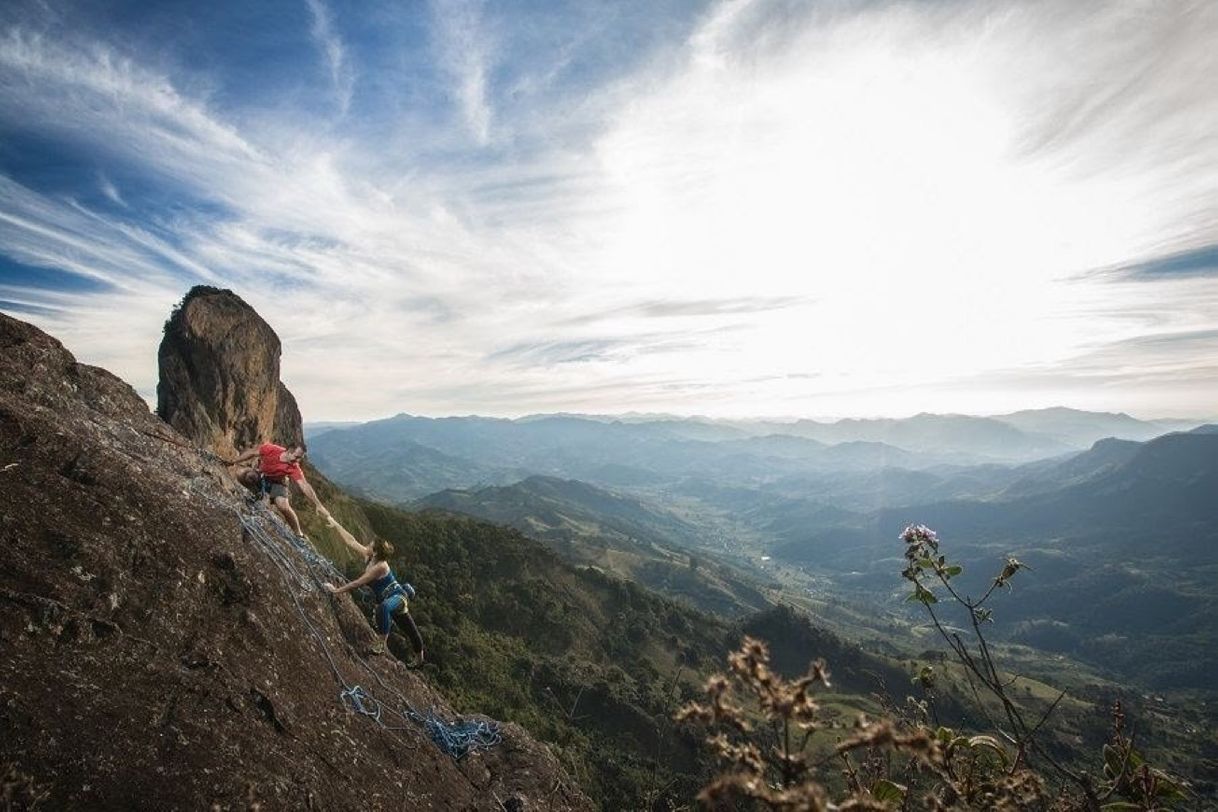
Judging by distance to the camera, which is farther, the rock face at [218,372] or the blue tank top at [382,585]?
the rock face at [218,372]

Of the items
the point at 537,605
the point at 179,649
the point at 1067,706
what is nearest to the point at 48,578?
the point at 179,649

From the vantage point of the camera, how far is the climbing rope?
13312mm

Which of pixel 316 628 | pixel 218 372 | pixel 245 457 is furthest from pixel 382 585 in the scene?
pixel 218 372

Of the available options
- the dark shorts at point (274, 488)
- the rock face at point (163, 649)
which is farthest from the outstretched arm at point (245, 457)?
the rock face at point (163, 649)

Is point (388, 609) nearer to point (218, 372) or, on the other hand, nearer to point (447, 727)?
point (447, 727)

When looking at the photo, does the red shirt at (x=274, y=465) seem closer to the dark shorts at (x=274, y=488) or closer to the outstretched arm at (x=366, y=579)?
the dark shorts at (x=274, y=488)

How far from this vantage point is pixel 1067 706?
149125 mm

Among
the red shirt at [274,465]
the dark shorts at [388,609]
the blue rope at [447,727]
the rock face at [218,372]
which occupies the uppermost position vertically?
the rock face at [218,372]

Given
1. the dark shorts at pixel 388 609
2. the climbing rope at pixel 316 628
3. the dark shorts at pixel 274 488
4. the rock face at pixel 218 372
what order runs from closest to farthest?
1. the climbing rope at pixel 316 628
2. the dark shorts at pixel 388 609
3. the dark shorts at pixel 274 488
4. the rock face at pixel 218 372

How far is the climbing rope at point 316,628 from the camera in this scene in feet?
43.7

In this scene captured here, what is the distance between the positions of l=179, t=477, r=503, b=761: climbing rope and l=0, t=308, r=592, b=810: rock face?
82 mm

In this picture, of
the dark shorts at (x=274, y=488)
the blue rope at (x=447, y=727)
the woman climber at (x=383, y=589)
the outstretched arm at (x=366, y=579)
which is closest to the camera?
the blue rope at (x=447, y=727)

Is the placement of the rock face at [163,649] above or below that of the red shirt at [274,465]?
below

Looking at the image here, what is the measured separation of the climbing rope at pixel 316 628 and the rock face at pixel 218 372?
54.7 metres
